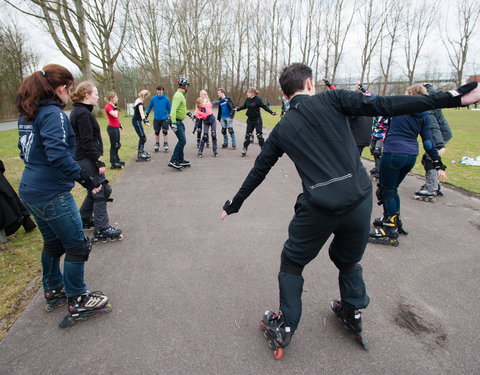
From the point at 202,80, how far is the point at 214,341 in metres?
45.6

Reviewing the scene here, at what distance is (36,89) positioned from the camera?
2293 millimetres

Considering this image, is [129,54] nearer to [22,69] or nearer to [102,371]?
[22,69]

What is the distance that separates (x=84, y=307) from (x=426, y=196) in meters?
5.88

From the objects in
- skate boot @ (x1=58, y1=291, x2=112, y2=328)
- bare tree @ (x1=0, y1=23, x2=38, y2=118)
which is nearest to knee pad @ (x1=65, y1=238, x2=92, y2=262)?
skate boot @ (x1=58, y1=291, x2=112, y2=328)

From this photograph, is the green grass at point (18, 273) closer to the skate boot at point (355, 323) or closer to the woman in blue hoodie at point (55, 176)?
the woman in blue hoodie at point (55, 176)

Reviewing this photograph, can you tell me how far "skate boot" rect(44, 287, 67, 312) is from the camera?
2822mm

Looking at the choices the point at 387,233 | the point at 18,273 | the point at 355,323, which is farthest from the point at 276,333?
the point at 18,273

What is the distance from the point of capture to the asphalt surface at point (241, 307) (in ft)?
7.36

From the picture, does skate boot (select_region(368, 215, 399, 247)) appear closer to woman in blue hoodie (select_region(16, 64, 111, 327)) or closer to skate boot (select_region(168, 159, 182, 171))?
woman in blue hoodie (select_region(16, 64, 111, 327))

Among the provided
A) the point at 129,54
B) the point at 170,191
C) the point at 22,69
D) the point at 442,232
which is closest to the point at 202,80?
the point at 129,54

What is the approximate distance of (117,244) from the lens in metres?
4.11

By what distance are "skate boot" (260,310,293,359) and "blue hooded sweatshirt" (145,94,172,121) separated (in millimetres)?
8337

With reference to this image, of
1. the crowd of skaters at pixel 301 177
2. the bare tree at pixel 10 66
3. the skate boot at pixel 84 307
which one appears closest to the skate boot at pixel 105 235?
the crowd of skaters at pixel 301 177

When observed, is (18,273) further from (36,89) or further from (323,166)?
(323,166)
